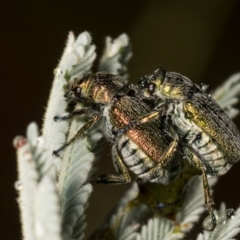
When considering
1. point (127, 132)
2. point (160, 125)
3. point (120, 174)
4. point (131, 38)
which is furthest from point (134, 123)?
point (131, 38)

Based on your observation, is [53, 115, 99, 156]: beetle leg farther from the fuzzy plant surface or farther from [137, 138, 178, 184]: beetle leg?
[137, 138, 178, 184]: beetle leg

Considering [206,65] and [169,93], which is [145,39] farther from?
[169,93]

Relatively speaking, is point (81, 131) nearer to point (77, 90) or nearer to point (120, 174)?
point (77, 90)

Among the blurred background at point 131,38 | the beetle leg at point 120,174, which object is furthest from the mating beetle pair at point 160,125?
the blurred background at point 131,38

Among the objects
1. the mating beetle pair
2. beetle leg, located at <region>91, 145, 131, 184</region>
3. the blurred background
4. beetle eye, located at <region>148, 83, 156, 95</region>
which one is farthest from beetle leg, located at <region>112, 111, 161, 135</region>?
the blurred background

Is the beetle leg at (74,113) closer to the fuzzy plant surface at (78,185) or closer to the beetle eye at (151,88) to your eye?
the fuzzy plant surface at (78,185)

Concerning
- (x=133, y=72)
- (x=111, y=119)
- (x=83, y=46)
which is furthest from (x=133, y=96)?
(x=133, y=72)
